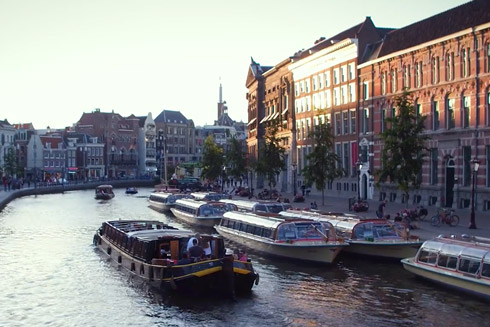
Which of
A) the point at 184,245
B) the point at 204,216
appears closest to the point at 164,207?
the point at 204,216

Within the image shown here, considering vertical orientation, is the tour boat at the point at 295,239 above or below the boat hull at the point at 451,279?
above

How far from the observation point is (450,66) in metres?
60.2

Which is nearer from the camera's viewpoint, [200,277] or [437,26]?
[200,277]

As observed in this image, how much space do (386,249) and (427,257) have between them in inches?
Answer: 235

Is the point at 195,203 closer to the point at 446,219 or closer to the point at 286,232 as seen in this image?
the point at 446,219

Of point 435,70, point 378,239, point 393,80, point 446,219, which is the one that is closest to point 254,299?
point 378,239

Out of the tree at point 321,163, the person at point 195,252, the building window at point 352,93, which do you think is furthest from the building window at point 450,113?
the person at point 195,252

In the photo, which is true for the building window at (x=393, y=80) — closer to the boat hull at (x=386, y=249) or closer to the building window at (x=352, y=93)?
the building window at (x=352, y=93)

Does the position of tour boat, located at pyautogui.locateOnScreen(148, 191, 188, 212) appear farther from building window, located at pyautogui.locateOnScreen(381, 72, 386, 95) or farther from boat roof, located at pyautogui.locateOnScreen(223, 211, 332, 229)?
boat roof, located at pyautogui.locateOnScreen(223, 211, 332, 229)

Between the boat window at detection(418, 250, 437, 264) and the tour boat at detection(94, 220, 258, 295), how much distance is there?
8.06 metres

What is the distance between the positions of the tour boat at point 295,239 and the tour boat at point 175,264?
20.2 feet

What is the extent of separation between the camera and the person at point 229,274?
30266 mm

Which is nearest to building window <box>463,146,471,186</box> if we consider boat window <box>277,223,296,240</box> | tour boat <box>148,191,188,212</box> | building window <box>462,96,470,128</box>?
building window <box>462,96,470,128</box>

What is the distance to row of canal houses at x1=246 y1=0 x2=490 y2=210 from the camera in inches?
2255
